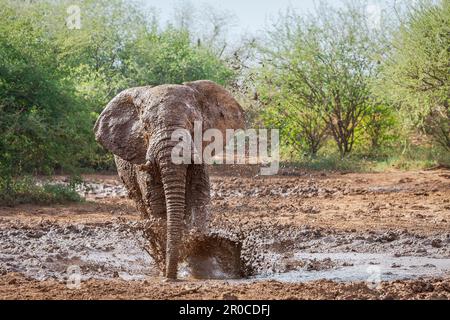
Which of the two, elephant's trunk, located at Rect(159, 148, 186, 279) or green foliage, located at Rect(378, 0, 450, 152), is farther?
green foliage, located at Rect(378, 0, 450, 152)

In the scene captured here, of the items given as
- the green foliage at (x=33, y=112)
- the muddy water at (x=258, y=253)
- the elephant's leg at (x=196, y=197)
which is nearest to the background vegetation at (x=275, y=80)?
the green foliage at (x=33, y=112)

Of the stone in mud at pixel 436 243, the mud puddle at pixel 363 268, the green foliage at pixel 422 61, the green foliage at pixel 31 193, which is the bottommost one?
the mud puddle at pixel 363 268

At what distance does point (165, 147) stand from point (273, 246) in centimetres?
323

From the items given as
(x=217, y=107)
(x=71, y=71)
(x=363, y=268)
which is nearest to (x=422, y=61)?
(x=71, y=71)

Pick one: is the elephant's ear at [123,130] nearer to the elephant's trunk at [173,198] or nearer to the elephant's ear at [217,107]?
the elephant's ear at [217,107]

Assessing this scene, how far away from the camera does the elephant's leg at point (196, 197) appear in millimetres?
8531

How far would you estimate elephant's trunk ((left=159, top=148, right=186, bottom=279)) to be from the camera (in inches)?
303

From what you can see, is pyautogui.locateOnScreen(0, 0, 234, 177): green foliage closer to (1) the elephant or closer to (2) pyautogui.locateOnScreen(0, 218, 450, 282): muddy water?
(2) pyautogui.locateOnScreen(0, 218, 450, 282): muddy water

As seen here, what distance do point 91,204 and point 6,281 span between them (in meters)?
7.98

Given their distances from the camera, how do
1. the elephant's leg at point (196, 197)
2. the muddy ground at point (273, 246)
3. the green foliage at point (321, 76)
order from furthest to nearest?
the green foliage at point (321, 76), the elephant's leg at point (196, 197), the muddy ground at point (273, 246)

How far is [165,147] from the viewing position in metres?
7.77

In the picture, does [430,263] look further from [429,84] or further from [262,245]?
[429,84]

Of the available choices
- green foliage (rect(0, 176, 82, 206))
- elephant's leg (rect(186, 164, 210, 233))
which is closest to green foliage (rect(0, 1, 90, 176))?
green foliage (rect(0, 176, 82, 206))
